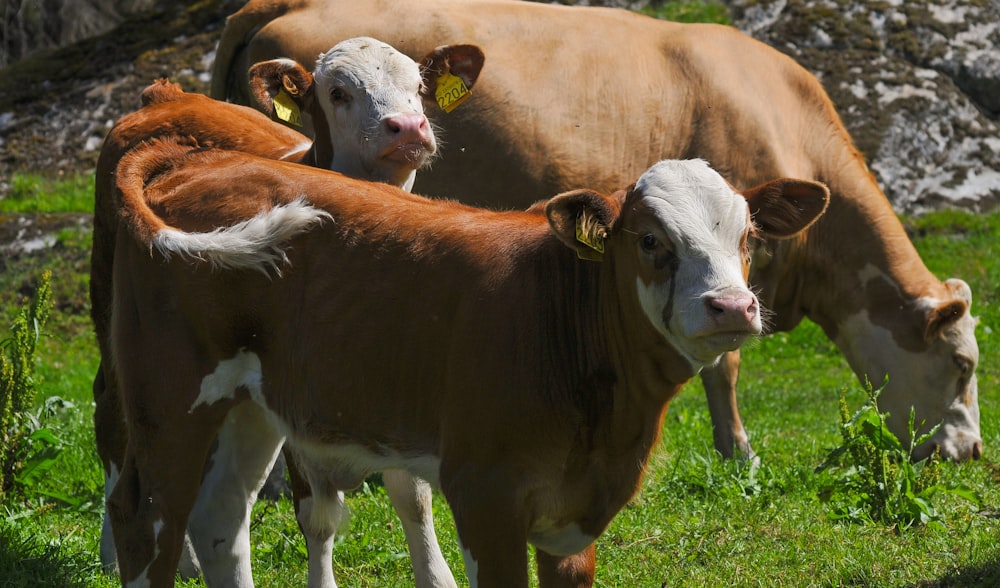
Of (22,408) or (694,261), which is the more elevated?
(694,261)

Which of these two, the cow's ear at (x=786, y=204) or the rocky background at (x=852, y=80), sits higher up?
the cow's ear at (x=786, y=204)

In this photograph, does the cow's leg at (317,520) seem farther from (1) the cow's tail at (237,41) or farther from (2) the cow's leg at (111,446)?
(1) the cow's tail at (237,41)

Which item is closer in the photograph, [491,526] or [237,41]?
[491,526]

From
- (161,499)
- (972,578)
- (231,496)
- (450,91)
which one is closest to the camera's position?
(972,578)

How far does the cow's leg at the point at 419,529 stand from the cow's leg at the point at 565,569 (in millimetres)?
1027

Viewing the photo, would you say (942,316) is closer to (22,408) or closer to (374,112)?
(374,112)

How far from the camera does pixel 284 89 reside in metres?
7.07

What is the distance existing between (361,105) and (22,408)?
8.22 ft

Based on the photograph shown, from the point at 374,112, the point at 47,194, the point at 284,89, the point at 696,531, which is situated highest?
the point at 374,112

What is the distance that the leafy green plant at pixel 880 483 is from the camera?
6355mm

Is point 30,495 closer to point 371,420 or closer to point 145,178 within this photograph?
point 145,178

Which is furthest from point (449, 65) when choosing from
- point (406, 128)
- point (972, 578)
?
point (972, 578)

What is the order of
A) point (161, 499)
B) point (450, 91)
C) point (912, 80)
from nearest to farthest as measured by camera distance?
point (161, 499) → point (450, 91) → point (912, 80)

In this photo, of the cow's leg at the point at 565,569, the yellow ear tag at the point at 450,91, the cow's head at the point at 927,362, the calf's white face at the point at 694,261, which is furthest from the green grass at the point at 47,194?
the calf's white face at the point at 694,261
